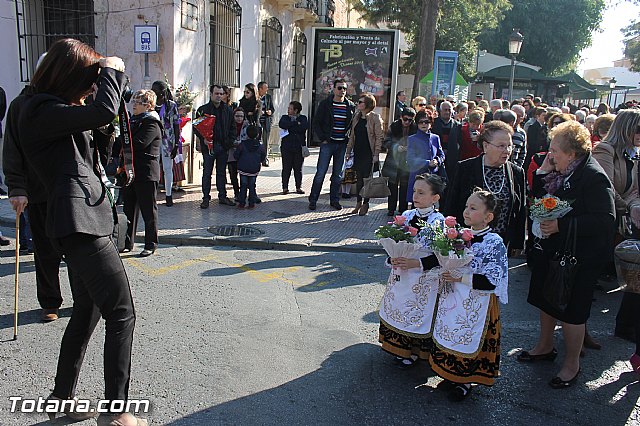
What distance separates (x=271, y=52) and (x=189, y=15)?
607 centimetres

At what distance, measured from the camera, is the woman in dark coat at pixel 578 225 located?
12.6 ft

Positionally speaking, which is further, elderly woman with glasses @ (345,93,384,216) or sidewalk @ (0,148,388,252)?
elderly woman with glasses @ (345,93,384,216)

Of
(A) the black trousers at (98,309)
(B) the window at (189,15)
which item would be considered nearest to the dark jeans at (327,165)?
(B) the window at (189,15)

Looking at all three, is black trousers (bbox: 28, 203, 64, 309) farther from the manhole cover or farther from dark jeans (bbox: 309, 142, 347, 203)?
dark jeans (bbox: 309, 142, 347, 203)

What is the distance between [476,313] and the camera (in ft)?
12.1

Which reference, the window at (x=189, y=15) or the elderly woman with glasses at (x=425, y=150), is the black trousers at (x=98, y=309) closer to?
the elderly woman with glasses at (x=425, y=150)

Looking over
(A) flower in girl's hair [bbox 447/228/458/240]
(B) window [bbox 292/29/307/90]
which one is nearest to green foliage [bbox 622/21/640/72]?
(B) window [bbox 292/29/307/90]

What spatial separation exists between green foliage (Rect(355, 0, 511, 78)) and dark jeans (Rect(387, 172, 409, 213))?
1818 cm

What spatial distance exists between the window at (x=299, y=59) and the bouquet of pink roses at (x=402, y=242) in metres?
16.2

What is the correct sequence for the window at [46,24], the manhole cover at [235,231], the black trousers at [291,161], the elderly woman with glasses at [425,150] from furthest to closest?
the window at [46,24] → the black trousers at [291,161] → the elderly woman with glasses at [425,150] → the manhole cover at [235,231]

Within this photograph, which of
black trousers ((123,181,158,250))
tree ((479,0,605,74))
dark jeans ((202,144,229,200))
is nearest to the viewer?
black trousers ((123,181,158,250))

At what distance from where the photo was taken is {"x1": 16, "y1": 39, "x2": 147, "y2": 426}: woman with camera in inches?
111

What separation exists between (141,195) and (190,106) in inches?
155

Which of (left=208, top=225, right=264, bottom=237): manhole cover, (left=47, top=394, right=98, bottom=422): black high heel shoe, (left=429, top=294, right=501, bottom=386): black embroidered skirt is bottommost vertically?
(left=208, top=225, right=264, bottom=237): manhole cover
